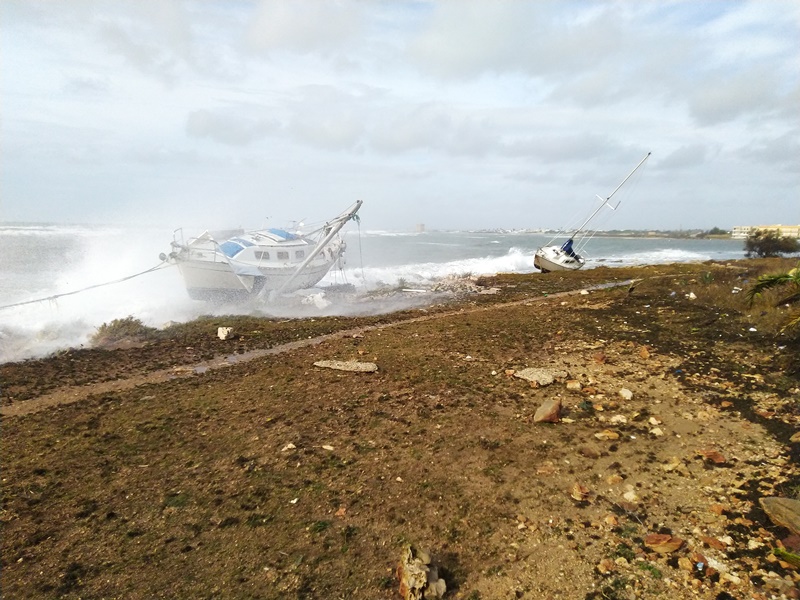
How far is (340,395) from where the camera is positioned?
6.77 m

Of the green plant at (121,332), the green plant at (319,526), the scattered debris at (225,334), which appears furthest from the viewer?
the green plant at (121,332)

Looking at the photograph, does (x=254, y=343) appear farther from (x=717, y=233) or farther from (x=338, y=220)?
(x=717, y=233)

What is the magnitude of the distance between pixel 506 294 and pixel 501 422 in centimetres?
1377

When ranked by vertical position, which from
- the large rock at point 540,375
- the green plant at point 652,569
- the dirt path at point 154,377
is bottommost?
the dirt path at point 154,377

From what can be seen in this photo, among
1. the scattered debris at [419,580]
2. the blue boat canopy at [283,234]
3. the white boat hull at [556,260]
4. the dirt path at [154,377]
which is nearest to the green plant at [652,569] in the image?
the scattered debris at [419,580]

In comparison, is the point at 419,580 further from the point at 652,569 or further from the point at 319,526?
the point at 652,569

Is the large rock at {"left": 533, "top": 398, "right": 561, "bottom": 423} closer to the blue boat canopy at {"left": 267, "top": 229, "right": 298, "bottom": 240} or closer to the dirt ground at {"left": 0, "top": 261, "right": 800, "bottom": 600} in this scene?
the dirt ground at {"left": 0, "top": 261, "right": 800, "bottom": 600}

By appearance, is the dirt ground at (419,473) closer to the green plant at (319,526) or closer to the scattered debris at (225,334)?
the green plant at (319,526)

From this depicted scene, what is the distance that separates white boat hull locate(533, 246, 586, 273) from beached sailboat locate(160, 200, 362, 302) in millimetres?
15947

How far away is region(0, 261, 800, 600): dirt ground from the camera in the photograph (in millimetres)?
3146

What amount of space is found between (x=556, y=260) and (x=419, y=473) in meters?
28.0

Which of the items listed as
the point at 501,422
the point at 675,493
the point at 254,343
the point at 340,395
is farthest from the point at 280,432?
the point at 254,343

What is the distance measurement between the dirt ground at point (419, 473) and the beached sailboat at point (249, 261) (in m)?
10.6

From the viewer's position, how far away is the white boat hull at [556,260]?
29344 millimetres
